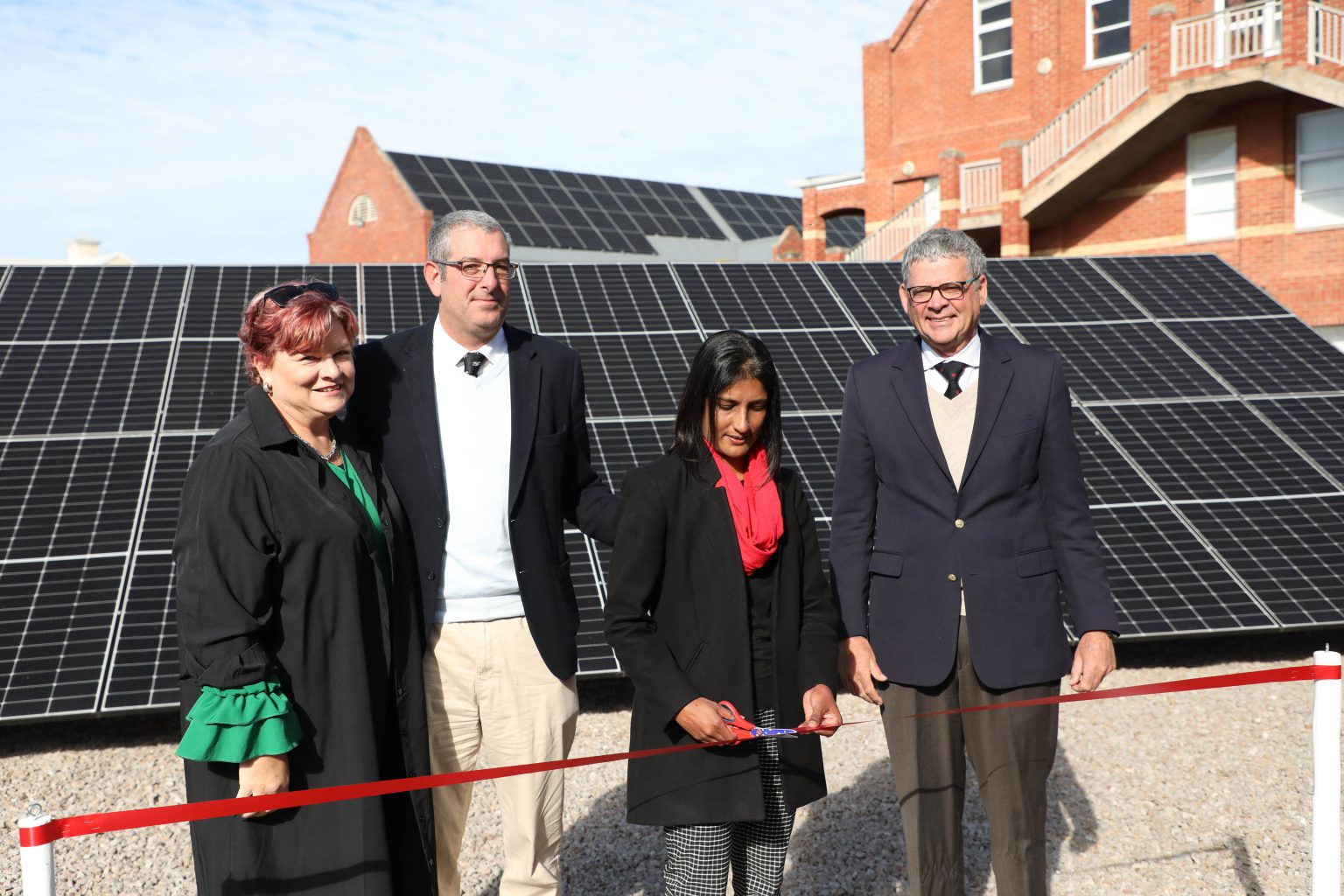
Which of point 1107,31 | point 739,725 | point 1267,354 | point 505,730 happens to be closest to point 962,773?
point 739,725

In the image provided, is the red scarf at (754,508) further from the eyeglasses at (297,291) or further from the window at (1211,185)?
the window at (1211,185)

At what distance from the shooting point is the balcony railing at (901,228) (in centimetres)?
2145

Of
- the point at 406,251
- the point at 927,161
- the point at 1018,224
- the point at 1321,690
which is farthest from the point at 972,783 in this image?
the point at 406,251

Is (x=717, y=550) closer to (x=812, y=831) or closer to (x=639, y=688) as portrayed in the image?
(x=639, y=688)

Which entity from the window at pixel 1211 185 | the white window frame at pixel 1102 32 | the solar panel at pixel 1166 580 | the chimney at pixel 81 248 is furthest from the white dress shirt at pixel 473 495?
the chimney at pixel 81 248

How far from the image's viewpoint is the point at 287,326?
2812 millimetres

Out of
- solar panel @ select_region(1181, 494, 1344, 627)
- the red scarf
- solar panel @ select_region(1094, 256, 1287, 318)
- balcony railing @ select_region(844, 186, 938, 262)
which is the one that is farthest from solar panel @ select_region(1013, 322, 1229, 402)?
balcony railing @ select_region(844, 186, 938, 262)

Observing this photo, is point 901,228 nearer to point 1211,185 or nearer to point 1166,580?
point 1211,185

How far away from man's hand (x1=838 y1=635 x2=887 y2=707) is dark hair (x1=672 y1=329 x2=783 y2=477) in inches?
25.1

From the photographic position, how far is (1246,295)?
31.7 ft

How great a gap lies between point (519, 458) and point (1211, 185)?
1845 cm

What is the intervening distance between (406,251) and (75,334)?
22.1 metres

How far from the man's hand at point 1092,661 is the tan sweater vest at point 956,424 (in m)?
0.36

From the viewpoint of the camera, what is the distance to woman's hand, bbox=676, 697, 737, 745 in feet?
9.69
